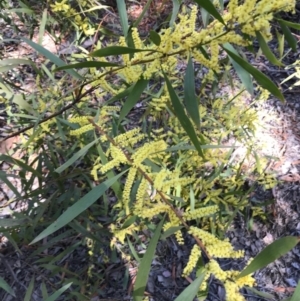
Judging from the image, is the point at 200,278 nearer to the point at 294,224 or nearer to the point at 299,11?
the point at 294,224

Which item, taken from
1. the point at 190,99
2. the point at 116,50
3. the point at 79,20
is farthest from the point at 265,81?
the point at 79,20

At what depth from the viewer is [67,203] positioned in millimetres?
1483

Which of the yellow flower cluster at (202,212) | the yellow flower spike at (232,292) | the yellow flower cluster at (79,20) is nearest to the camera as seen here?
the yellow flower spike at (232,292)

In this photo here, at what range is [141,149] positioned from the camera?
920 millimetres

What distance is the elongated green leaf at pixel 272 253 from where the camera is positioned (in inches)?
29.0

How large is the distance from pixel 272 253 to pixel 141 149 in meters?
0.35

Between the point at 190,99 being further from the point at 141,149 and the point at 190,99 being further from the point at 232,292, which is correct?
the point at 232,292

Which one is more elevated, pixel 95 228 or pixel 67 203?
pixel 67 203

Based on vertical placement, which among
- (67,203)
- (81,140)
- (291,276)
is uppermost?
(81,140)

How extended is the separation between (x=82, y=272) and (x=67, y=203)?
334mm

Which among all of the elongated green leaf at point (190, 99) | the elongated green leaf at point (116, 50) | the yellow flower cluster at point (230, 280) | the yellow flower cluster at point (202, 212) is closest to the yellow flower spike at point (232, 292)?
the yellow flower cluster at point (230, 280)

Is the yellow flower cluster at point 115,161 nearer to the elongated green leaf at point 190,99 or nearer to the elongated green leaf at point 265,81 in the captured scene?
the elongated green leaf at point 190,99

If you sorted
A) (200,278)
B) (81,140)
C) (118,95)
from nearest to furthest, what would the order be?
1. (200,278)
2. (118,95)
3. (81,140)

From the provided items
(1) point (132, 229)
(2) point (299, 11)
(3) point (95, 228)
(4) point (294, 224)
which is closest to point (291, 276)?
(4) point (294, 224)
